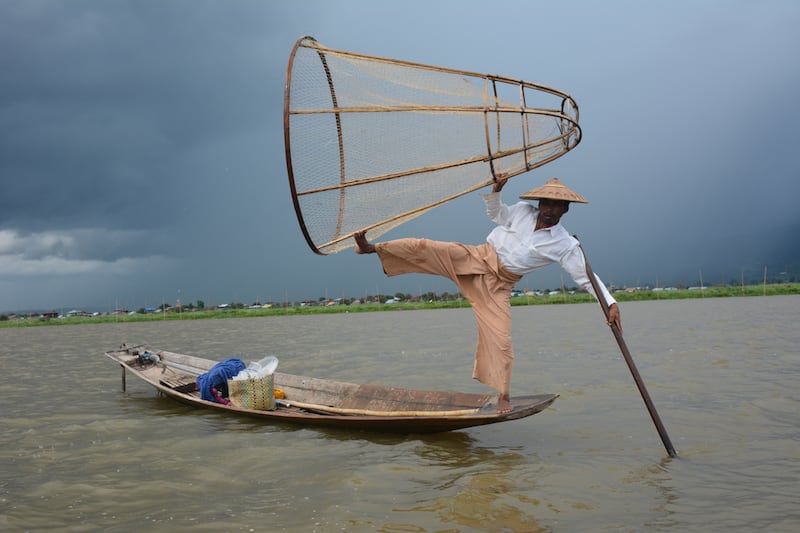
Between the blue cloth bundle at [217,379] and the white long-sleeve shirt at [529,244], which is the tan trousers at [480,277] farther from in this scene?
the blue cloth bundle at [217,379]

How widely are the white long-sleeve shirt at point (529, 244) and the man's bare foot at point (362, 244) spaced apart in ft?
3.04

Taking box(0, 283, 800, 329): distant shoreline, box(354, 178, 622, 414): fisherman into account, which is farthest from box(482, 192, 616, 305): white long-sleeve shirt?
box(0, 283, 800, 329): distant shoreline

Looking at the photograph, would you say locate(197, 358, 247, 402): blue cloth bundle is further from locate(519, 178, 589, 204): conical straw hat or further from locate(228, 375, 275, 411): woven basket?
locate(519, 178, 589, 204): conical straw hat

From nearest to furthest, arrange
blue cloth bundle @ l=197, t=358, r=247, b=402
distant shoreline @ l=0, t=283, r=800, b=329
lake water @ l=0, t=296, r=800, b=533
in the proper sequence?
lake water @ l=0, t=296, r=800, b=533
blue cloth bundle @ l=197, t=358, r=247, b=402
distant shoreline @ l=0, t=283, r=800, b=329

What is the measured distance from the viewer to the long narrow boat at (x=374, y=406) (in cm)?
505

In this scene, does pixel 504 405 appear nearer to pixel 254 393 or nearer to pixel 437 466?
pixel 437 466

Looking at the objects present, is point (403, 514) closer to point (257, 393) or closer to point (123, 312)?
point (257, 393)

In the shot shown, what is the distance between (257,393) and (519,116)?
3.84m

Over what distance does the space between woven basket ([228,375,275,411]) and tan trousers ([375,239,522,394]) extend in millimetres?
2291

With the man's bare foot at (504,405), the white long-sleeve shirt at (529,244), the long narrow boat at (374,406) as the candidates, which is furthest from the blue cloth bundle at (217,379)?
the white long-sleeve shirt at (529,244)

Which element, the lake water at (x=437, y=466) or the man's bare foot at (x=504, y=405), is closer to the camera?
the lake water at (x=437, y=466)

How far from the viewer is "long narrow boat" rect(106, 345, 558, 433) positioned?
505 cm

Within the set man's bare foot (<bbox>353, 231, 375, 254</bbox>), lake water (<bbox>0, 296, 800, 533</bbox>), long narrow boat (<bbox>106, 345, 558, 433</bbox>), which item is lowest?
lake water (<bbox>0, 296, 800, 533</bbox>)

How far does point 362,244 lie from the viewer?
4.62 metres
